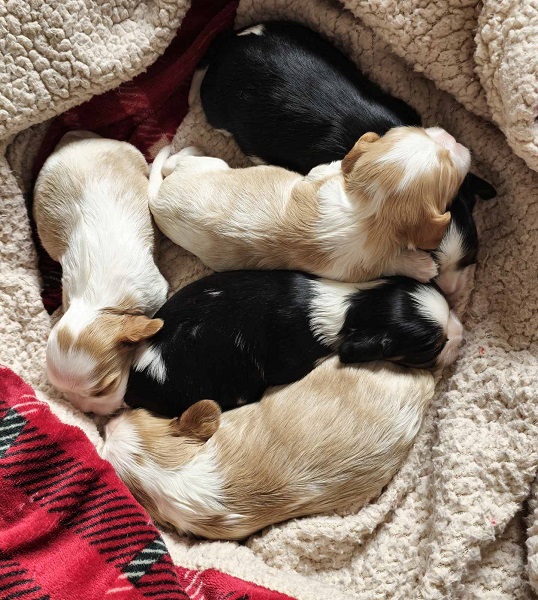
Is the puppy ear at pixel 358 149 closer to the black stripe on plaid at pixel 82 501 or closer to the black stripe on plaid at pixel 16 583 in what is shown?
the black stripe on plaid at pixel 82 501

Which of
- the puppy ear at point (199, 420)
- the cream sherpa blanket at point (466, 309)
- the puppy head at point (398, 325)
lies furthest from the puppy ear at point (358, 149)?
the puppy ear at point (199, 420)

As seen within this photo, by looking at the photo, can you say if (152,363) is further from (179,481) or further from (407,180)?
(407,180)

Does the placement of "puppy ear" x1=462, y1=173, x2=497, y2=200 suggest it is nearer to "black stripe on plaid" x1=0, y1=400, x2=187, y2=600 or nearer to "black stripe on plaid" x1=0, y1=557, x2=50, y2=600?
"black stripe on plaid" x1=0, y1=400, x2=187, y2=600

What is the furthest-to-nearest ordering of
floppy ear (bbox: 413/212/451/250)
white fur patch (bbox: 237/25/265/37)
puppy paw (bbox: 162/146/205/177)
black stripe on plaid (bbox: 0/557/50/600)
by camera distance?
puppy paw (bbox: 162/146/205/177) < white fur patch (bbox: 237/25/265/37) < floppy ear (bbox: 413/212/451/250) < black stripe on plaid (bbox: 0/557/50/600)

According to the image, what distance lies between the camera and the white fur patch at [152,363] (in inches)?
86.9

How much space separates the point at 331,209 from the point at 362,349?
484 mm

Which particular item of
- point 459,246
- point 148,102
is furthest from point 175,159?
point 459,246

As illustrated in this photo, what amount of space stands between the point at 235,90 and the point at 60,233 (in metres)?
0.80

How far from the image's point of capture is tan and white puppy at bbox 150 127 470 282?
207cm

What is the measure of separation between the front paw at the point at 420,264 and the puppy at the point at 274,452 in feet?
1.20

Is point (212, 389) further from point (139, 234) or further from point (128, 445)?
point (139, 234)

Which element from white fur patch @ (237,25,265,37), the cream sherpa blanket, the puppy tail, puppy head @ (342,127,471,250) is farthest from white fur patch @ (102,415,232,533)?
white fur patch @ (237,25,265,37)

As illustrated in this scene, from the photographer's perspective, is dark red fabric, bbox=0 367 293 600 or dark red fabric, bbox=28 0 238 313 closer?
dark red fabric, bbox=0 367 293 600

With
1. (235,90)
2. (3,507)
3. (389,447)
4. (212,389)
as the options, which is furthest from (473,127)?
(3,507)
